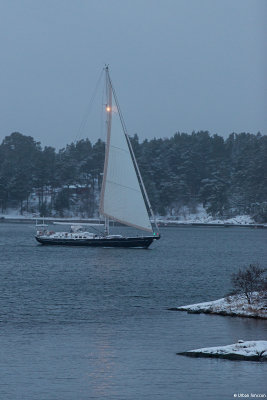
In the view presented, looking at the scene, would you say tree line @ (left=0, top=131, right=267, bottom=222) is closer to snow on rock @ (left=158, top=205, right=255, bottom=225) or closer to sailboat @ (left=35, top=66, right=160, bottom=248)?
snow on rock @ (left=158, top=205, right=255, bottom=225)

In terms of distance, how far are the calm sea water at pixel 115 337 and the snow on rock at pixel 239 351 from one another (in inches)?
14.6

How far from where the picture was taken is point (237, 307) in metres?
34.6

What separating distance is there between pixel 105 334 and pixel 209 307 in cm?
707

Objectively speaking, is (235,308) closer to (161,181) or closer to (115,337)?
(115,337)

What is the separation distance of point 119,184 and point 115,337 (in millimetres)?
49298

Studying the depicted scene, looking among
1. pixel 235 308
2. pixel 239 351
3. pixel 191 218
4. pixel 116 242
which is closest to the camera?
pixel 239 351

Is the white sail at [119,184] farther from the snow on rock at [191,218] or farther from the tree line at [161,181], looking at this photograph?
the snow on rock at [191,218]

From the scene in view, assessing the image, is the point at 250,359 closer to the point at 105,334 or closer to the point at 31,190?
the point at 105,334

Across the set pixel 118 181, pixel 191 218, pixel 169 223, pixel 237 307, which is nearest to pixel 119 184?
pixel 118 181

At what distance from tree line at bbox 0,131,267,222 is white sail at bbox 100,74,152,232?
94446 mm

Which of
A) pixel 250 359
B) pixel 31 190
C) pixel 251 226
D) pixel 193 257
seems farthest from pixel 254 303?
pixel 31 190

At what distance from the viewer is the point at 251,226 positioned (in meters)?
173

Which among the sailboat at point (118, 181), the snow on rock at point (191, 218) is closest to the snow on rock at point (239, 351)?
the sailboat at point (118, 181)

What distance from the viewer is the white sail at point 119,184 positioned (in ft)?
257
